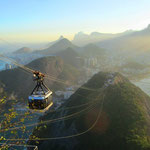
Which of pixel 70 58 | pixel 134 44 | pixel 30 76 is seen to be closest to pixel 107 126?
pixel 30 76

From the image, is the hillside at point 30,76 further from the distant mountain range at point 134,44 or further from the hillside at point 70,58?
the distant mountain range at point 134,44

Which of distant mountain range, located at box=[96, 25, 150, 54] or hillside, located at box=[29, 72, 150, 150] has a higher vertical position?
distant mountain range, located at box=[96, 25, 150, 54]

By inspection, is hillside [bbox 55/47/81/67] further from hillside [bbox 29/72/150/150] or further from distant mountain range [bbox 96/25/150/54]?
hillside [bbox 29/72/150/150]

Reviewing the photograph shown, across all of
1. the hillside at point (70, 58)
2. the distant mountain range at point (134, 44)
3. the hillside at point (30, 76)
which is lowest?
the hillside at point (30, 76)

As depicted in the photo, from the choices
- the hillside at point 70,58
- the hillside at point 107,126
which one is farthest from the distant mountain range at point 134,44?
the hillside at point 107,126

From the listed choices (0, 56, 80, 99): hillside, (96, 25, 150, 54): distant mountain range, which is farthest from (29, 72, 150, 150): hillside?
(96, 25, 150, 54): distant mountain range

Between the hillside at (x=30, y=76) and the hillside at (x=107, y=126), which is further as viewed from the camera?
the hillside at (x=30, y=76)

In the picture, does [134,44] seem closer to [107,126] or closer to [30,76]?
[30,76]

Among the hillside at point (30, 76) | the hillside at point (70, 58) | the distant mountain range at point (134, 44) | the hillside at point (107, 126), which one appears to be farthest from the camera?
the distant mountain range at point (134, 44)

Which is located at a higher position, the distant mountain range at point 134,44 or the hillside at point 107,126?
the distant mountain range at point 134,44
